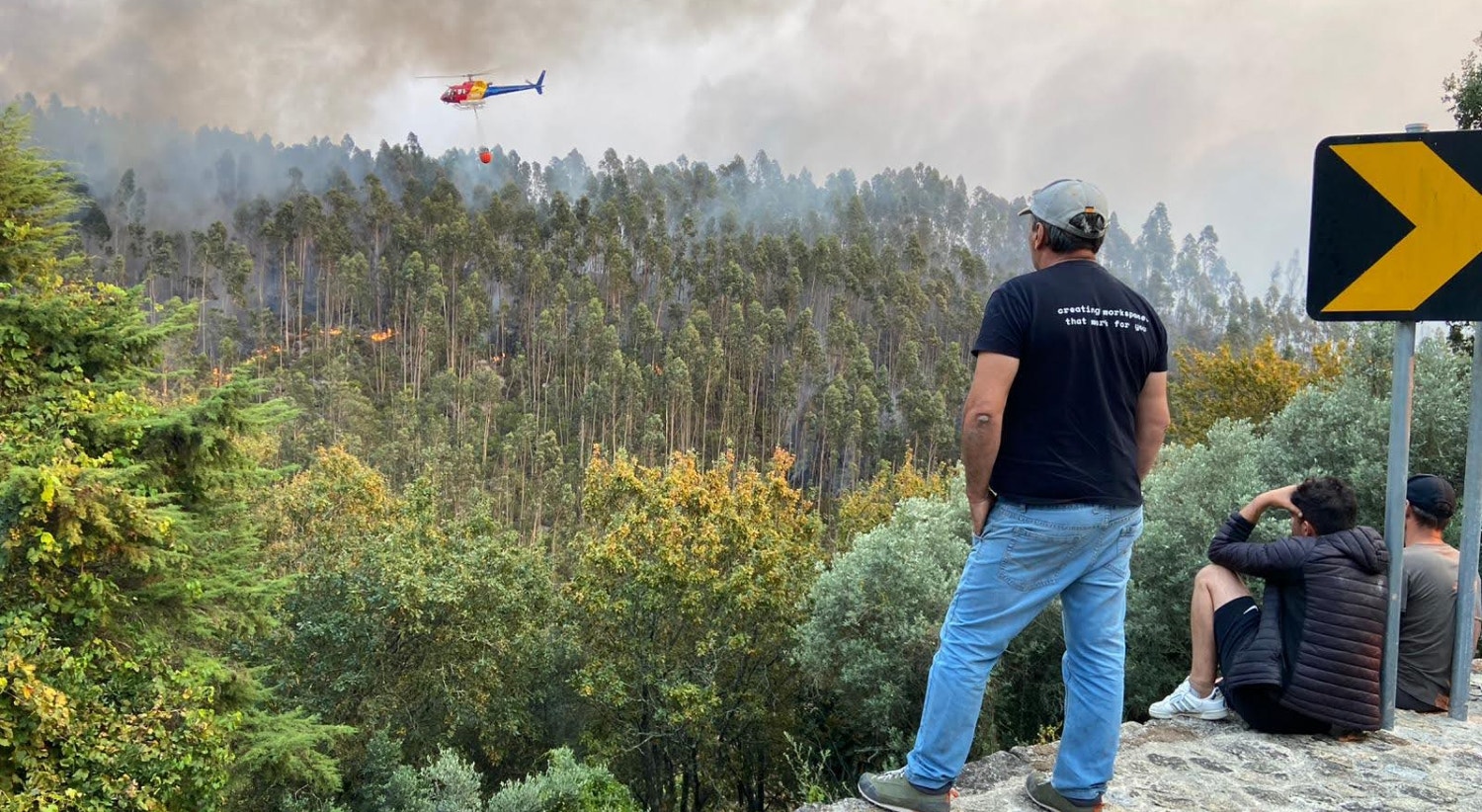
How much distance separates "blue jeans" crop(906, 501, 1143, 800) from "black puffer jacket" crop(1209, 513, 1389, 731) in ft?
4.91

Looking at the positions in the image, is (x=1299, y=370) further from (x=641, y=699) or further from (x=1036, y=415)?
(x=1036, y=415)

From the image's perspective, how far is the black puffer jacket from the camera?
13.7 feet

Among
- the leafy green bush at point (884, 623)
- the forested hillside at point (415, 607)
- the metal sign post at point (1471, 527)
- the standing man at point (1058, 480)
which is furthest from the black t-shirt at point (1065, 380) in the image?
the leafy green bush at point (884, 623)

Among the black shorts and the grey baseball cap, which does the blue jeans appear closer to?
the grey baseball cap

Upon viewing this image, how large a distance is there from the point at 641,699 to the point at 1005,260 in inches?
5473

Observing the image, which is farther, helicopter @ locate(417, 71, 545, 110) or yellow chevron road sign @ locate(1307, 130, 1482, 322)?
helicopter @ locate(417, 71, 545, 110)

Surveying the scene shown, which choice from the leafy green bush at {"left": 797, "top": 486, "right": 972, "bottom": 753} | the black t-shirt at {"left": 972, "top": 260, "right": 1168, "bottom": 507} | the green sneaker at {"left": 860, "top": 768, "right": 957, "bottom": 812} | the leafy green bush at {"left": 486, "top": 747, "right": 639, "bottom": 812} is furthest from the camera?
the leafy green bush at {"left": 486, "top": 747, "right": 639, "bottom": 812}

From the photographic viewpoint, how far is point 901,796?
3193 millimetres

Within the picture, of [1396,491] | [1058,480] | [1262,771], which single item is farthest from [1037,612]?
[1396,491]

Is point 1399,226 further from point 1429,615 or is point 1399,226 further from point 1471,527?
point 1429,615

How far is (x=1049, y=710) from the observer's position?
8.99m

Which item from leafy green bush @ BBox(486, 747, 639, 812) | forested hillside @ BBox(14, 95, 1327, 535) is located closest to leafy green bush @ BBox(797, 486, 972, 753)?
leafy green bush @ BBox(486, 747, 639, 812)

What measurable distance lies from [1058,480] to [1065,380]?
311mm

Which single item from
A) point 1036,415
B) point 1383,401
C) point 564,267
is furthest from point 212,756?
point 564,267
